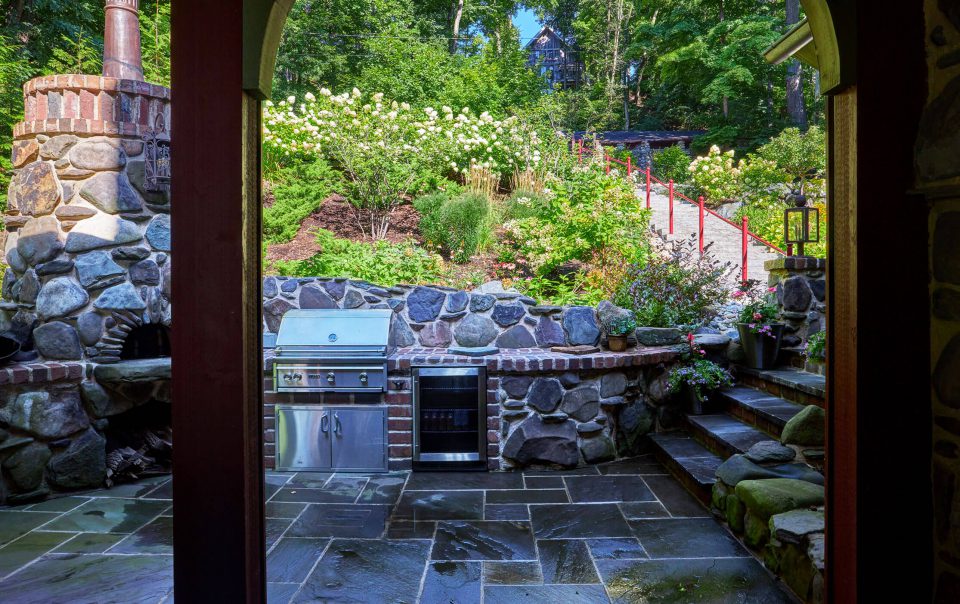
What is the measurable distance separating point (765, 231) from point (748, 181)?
2.94 meters

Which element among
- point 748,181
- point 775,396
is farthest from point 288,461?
point 748,181

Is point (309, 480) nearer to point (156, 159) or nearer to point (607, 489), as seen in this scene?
point (607, 489)

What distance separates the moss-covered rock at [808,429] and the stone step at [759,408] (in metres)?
0.31

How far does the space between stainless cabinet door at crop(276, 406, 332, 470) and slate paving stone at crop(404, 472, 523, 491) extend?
67 cm

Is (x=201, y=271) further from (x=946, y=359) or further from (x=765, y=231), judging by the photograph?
(x=765, y=231)

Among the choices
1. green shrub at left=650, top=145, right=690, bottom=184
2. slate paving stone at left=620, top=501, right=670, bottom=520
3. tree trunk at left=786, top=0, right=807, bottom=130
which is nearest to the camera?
slate paving stone at left=620, top=501, right=670, bottom=520

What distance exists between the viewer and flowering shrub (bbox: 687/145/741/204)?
11562mm

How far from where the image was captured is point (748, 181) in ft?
37.4

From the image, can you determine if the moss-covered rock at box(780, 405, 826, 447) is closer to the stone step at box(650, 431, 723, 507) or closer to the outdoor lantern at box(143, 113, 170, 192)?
the stone step at box(650, 431, 723, 507)

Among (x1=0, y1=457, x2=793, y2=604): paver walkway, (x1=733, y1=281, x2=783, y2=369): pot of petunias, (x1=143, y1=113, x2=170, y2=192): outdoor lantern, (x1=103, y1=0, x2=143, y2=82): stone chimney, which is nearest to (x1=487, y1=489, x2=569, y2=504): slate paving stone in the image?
(x1=0, y1=457, x2=793, y2=604): paver walkway

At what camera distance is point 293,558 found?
112 inches

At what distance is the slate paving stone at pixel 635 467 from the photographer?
4.13 metres

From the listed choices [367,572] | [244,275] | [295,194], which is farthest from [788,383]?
[295,194]

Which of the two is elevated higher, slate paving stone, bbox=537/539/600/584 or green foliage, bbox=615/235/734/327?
green foliage, bbox=615/235/734/327
